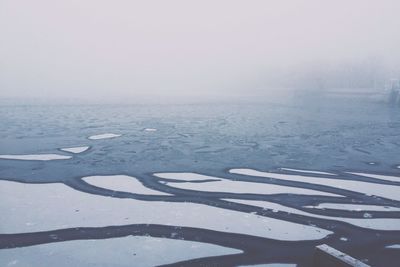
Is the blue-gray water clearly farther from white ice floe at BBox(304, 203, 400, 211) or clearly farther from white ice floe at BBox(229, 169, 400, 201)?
white ice floe at BBox(304, 203, 400, 211)

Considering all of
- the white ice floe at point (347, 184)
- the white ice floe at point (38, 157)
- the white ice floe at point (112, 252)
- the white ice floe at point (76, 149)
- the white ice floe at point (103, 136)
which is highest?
the white ice floe at point (103, 136)

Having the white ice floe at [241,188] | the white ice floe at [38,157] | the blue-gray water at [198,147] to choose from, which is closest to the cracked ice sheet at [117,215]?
the white ice floe at [241,188]

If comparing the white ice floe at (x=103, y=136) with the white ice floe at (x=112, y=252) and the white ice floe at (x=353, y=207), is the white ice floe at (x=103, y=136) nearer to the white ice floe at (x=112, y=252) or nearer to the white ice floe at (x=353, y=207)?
the white ice floe at (x=112, y=252)

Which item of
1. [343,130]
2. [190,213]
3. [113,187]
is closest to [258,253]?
[190,213]

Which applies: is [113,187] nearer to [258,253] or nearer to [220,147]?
[258,253]

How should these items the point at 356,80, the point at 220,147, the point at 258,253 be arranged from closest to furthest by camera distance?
the point at 258,253 → the point at 220,147 → the point at 356,80

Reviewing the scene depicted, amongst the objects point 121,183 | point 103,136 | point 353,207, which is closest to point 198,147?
point 103,136

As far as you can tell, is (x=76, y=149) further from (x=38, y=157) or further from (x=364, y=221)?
(x=364, y=221)
